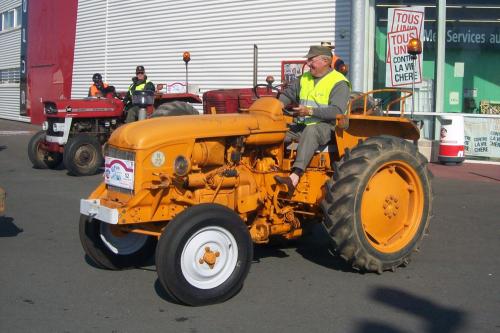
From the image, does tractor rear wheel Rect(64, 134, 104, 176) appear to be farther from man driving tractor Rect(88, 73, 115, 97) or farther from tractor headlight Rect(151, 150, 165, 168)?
tractor headlight Rect(151, 150, 165, 168)

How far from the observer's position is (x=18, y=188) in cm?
1106

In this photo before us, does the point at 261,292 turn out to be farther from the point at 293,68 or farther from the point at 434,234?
the point at 293,68

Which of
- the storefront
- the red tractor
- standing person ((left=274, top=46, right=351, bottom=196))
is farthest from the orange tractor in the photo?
the storefront

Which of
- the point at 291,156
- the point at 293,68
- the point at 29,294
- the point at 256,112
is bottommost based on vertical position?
the point at 29,294

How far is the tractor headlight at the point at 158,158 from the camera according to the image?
530cm

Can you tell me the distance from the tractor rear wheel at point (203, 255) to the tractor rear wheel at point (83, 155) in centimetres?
800

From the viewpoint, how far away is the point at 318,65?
6.23m

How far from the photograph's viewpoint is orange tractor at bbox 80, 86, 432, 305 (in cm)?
507

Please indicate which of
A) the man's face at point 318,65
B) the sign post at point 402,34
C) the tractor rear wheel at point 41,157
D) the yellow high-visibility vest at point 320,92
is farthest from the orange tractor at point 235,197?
the tractor rear wheel at point 41,157

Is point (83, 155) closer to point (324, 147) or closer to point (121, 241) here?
point (121, 241)

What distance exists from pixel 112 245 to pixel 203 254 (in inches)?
48.5

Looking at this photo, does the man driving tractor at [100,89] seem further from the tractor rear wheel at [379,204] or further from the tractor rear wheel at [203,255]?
the tractor rear wheel at [203,255]

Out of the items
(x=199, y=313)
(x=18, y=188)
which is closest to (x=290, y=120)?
(x=199, y=313)

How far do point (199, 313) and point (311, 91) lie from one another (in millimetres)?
2379
